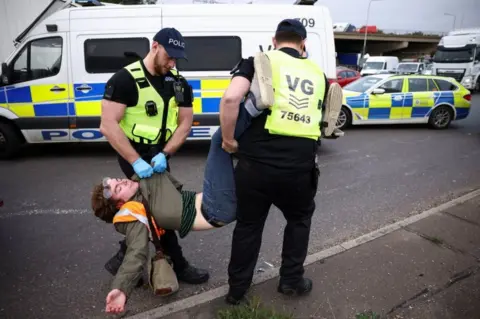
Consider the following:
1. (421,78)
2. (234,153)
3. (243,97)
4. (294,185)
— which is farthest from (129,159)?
(421,78)

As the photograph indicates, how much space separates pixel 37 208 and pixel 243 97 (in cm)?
320

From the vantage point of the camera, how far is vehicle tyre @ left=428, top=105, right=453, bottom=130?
883 centimetres

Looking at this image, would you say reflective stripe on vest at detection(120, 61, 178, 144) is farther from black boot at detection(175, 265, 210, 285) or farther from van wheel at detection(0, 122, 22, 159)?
van wheel at detection(0, 122, 22, 159)

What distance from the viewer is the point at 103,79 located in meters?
5.57

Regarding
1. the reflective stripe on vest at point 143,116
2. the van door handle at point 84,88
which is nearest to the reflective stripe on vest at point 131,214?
the reflective stripe on vest at point 143,116

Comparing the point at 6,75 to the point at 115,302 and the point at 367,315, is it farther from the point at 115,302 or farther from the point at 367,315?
the point at 367,315

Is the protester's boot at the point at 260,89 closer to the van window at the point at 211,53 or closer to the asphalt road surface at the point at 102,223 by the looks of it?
the asphalt road surface at the point at 102,223

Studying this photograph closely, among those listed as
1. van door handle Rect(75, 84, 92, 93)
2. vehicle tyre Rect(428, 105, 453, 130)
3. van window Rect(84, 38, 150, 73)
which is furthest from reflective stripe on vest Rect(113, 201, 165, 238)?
vehicle tyre Rect(428, 105, 453, 130)

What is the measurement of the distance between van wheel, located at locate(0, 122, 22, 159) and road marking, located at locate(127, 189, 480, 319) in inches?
188

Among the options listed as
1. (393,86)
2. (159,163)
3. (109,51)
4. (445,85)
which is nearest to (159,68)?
(159,163)

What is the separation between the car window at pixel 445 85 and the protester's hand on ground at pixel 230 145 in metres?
8.61

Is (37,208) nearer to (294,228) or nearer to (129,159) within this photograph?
(129,159)

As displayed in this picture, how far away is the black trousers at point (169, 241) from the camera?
95.5 inches

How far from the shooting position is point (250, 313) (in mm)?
2209
